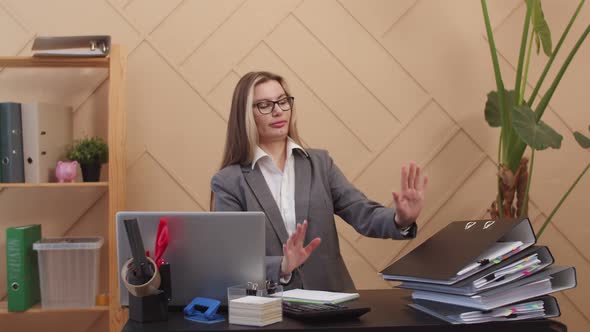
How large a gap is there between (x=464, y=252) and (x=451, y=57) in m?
1.83

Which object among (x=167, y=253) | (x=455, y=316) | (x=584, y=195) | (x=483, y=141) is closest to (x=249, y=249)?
(x=167, y=253)

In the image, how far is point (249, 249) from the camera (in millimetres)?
1612

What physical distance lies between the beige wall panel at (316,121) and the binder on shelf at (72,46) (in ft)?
2.13

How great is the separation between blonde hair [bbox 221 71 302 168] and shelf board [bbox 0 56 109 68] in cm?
71

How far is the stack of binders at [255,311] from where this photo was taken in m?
1.44

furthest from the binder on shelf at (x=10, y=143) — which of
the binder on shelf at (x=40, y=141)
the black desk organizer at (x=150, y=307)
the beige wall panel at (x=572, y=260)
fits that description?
the beige wall panel at (x=572, y=260)

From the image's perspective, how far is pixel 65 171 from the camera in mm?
2770

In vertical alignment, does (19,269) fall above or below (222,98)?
below

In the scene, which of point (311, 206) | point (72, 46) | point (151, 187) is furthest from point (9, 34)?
point (311, 206)

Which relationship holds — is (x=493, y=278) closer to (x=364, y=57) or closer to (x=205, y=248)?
(x=205, y=248)

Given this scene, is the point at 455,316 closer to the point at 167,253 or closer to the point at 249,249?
the point at 249,249

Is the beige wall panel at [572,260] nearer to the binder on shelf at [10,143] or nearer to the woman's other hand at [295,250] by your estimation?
the woman's other hand at [295,250]

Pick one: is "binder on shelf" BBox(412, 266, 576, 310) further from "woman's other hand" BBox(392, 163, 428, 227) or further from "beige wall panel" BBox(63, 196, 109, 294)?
"beige wall panel" BBox(63, 196, 109, 294)

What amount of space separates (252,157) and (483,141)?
1.35 metres
